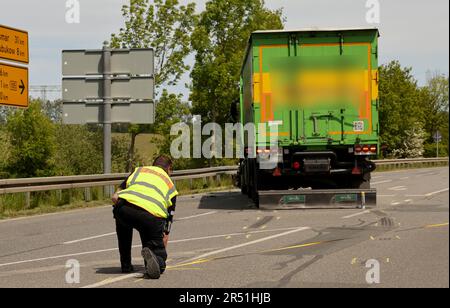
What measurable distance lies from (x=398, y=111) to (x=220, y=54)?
71.4 feet

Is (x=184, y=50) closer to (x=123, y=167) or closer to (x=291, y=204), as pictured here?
(x=123, y=167)

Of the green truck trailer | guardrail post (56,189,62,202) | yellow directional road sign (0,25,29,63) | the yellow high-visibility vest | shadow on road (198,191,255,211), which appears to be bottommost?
shadow on road (198,191,255,211)

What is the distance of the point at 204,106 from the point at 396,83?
1106 inches

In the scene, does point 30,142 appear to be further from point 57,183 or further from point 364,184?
point 364,184

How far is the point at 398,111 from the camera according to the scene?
194 ft

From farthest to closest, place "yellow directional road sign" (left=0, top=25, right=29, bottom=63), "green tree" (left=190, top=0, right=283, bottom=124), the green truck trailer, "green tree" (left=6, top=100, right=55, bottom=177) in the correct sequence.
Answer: "green tree" (left=6, top=100, right=55, bottom=177) → "green tree" (left=190, top=0, right=283, bottom=124) → "yellow directional road sign" (left=0, top=25, right=29, bottom=63) → the green truck trailer

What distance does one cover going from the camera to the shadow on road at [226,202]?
57.5 ft

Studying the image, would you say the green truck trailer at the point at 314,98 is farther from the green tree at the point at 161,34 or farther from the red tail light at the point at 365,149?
the green tree at the point at 161,34

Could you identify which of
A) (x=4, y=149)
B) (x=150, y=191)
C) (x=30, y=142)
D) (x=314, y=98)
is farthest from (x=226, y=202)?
(x=30, y=142)

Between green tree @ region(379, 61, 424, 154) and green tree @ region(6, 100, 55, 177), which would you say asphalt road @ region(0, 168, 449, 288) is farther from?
green tree @ region(6, 100, 55, 177)

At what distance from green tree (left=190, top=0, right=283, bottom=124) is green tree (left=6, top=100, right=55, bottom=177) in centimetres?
2391

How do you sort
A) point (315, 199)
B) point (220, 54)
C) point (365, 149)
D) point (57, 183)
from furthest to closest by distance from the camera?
point (220, 54)
point (57, 183)
point (315, 199)
point (365, 149)

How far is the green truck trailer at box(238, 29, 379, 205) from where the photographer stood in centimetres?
1509

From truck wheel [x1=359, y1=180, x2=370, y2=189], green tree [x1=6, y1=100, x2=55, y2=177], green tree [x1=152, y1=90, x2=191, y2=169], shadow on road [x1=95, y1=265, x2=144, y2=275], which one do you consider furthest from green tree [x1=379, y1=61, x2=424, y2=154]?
shadow on road [x1=95, y1=265, x2=144, y2=275]
